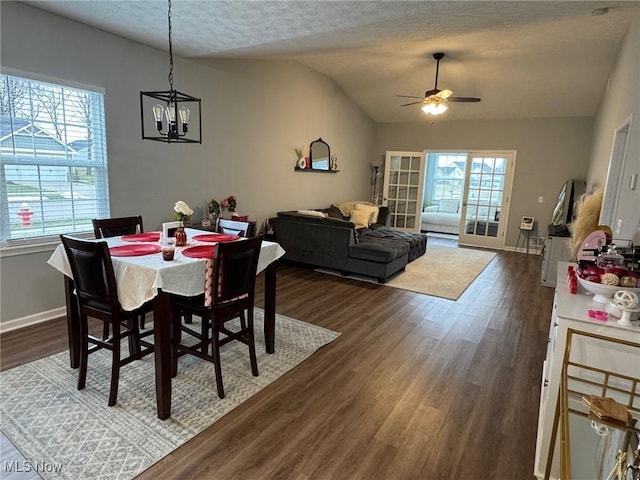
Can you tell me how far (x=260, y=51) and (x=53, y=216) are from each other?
115 inches

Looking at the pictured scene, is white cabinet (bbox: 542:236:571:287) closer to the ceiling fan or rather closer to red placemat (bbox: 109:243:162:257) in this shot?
the ceiling fan

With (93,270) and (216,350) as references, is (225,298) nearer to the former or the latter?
(216,350)

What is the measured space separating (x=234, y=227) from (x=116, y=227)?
0.99 m

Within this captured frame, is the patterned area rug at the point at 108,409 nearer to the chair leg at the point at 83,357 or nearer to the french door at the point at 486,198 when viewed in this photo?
the chair leg at the point at 83,357

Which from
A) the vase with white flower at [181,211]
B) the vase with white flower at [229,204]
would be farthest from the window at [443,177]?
the vase with white flower at [181,211]

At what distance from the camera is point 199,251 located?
253 cm

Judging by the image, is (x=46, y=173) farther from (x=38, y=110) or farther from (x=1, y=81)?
(x=1, y=81)

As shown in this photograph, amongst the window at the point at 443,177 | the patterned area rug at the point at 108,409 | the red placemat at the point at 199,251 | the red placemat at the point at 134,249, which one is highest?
the window at the point at 443,177

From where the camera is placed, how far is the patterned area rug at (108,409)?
184cm

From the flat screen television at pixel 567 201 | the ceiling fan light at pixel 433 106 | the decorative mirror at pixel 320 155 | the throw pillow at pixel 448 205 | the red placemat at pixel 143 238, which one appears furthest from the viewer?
the throw pillow at pixel 448 205

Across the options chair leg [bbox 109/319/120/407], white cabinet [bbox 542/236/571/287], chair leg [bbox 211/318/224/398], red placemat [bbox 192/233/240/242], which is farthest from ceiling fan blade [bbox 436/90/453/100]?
chair leg [bbox 109/319/120/407]

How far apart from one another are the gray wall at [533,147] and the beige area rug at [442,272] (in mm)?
1246

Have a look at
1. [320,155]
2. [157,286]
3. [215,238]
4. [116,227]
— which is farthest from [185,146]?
[320,155]

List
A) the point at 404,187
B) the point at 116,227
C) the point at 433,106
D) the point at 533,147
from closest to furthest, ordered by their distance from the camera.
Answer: the point at 116,227 → the point at 433,106 → the point at 533,147 → the point at 404,187
